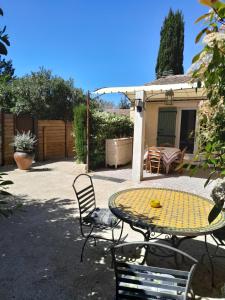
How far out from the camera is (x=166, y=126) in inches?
420

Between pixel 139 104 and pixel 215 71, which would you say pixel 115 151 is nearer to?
pixel 139 104

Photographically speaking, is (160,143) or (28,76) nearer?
(160,143)

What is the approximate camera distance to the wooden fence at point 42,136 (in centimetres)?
966

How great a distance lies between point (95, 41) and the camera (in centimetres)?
1532

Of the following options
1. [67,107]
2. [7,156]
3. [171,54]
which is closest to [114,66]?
[171,54]

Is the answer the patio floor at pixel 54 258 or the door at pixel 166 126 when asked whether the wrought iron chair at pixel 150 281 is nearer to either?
the patio floor at pixel 54 258

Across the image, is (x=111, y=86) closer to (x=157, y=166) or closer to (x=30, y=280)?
(x=157, y=166)

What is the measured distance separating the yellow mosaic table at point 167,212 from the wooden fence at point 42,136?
7599 millimetres

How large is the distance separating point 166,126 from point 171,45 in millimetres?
12847

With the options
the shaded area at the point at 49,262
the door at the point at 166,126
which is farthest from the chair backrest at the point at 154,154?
the shaded area at the point at 49,262

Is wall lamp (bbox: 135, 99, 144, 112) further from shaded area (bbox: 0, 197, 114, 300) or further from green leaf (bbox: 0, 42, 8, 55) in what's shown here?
green leaf (bbox: 0, 42, 8, 55)

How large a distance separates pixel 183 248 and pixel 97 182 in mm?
4115

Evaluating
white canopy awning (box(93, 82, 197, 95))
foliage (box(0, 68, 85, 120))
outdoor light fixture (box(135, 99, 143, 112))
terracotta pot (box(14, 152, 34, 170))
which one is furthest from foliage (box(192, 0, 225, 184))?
foliage (box(0, 68, 85, 120))

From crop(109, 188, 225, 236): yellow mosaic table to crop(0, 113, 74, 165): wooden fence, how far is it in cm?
760
